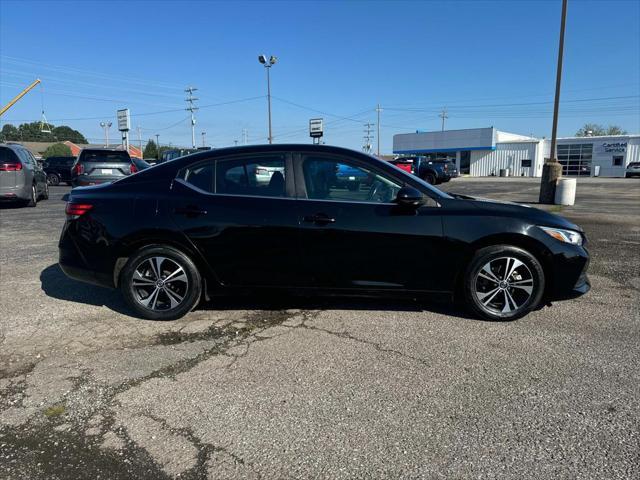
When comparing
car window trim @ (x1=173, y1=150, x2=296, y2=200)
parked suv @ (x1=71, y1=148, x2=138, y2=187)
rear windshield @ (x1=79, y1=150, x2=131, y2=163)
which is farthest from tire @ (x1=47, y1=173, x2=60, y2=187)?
car window trim @ (x1=173, y1=150, x2=296, y2=200)

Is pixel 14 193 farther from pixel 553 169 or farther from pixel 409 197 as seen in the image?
pixel 553 169

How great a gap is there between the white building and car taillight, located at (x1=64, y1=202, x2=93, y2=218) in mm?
56157

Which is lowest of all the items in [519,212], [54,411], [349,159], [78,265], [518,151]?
[54,411]

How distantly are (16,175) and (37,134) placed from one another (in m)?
125

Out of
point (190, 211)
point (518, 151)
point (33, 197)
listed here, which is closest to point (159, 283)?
point (190, 211)

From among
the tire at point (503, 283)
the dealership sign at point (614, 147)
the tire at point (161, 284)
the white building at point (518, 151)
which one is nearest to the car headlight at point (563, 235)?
the tire at point (503, 283)

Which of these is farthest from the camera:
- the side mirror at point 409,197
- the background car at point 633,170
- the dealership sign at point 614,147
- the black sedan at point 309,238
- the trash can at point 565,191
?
the dealership sign at point 614,147

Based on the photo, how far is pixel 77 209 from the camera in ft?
14.6

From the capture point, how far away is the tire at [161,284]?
14.1ft

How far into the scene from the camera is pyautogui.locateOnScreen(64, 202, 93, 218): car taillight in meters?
4.41

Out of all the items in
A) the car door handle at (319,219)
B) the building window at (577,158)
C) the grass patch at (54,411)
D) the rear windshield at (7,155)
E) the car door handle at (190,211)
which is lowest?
the grass patch at (54,411)

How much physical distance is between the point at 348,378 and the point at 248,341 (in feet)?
3.38

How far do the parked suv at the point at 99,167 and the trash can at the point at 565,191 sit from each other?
13.3 meters

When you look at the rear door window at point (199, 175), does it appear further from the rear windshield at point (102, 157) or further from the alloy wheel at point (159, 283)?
the rear windshield at point (102, 157)
